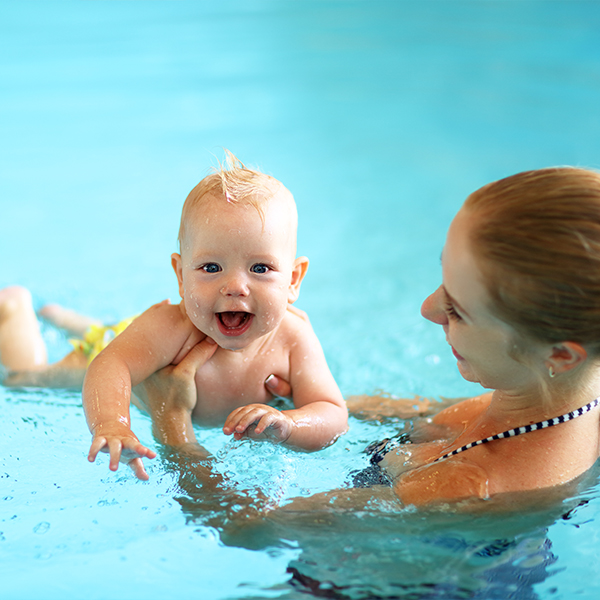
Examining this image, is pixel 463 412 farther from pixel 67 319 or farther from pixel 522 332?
pixel 67 319

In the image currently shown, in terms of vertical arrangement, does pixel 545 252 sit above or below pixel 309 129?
below

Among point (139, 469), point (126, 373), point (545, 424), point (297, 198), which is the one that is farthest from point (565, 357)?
point (297, 198)

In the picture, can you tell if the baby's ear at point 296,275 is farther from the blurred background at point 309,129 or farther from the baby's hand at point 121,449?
the blurred background at point 309,129

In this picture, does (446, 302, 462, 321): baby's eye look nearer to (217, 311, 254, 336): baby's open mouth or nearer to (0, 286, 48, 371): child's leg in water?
(217, 311, 254, 336): baby's open mouth

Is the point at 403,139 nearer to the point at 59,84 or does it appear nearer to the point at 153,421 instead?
the point at 59,84

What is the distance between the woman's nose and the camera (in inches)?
55.6

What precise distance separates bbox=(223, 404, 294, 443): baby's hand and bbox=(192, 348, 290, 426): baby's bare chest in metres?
0.22

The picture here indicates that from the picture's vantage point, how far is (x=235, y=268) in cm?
161

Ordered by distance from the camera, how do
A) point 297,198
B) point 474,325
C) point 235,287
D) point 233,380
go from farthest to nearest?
point 297,198
point 233,380
point 235,287
point 474,325

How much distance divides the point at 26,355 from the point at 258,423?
1205mm

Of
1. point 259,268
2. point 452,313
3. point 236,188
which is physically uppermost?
point 236,188

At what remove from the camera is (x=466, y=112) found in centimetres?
511

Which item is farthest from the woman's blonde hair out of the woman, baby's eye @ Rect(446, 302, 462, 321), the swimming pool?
the swimming pool

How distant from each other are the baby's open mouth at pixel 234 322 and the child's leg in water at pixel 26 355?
0.82 m
